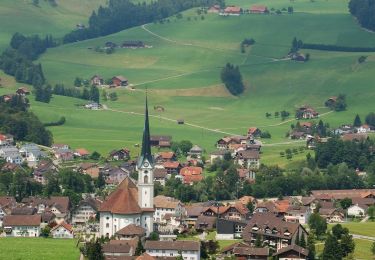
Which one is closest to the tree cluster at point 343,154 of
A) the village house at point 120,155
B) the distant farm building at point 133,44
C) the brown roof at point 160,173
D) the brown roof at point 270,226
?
the brown roof at point 160,173

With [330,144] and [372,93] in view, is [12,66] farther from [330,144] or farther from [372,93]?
[330,144]

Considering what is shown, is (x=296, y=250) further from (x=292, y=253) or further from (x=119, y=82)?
(x=119, y=82)

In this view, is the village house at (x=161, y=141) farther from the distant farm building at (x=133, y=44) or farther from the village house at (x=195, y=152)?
the distant farm building at (x=133, y=44)

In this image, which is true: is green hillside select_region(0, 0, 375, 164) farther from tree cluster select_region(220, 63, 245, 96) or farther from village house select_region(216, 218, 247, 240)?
village house select_region(216, 218, 247, 240)

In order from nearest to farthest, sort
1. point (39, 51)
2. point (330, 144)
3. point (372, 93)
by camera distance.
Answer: point (330, 144), point (372, 93), point (39, 51)

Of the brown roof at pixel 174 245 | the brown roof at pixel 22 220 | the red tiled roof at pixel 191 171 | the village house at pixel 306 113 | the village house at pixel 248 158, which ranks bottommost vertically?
the brown roof at pixel 174 245

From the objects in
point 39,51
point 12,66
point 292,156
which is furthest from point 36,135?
point 39,51
